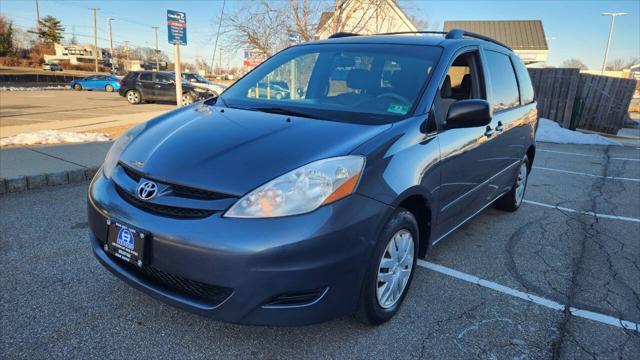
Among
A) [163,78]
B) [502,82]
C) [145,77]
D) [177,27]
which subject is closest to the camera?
[502,82]

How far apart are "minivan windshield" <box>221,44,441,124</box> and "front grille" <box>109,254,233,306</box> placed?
4.09ft

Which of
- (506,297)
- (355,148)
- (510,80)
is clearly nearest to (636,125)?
(510,80)

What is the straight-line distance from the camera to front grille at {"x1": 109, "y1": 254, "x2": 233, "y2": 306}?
1978 millimetres

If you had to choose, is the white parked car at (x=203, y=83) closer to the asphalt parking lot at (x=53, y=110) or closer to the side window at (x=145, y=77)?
the asphalt parking lot at (x=53, y=110)

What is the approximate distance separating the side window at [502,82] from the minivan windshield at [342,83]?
37.3 inches

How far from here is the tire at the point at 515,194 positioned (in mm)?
4859

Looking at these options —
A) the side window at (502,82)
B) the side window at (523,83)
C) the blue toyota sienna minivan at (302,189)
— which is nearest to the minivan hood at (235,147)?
the blue toyota sienna minivan at (302,189)

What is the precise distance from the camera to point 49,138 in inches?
287

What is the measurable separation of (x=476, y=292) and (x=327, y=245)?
166 centimetres

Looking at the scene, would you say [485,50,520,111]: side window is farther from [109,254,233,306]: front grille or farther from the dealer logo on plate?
the dealer logo on plate

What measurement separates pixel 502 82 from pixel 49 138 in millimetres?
7187

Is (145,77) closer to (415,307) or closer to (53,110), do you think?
(53,110)

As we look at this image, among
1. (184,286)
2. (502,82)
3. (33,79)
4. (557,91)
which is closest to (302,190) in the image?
(184,286)

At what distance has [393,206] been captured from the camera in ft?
7.44
